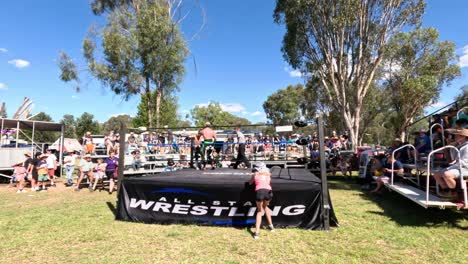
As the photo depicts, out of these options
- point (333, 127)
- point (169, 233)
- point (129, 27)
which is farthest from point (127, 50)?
point (333, 127)

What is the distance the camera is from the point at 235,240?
15.9ft

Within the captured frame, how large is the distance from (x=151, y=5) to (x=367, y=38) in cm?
1473

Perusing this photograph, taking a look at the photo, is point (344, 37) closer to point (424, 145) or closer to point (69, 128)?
point (424, 145)

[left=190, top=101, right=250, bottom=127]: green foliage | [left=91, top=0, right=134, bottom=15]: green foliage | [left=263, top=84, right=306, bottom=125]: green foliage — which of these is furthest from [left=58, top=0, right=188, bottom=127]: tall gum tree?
[left=190, top=101, right=250, bottom=127]: green foliage

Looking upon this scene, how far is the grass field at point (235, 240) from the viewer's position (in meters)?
4.13

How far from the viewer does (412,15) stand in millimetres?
17734

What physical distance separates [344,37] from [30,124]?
63.8ft

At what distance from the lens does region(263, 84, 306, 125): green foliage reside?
4541cm

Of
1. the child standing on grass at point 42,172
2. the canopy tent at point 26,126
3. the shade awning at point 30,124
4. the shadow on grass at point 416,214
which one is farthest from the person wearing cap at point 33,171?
the shadow on grass at point 416,214

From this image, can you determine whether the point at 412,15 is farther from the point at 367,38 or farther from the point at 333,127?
the point at 333,127

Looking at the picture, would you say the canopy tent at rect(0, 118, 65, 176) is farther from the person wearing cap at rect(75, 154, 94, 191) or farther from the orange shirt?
the orange shirt

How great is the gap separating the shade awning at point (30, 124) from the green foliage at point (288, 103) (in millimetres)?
34065

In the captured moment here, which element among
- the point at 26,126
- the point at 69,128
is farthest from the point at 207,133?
the point at 69,128

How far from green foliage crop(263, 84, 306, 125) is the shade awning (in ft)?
112
